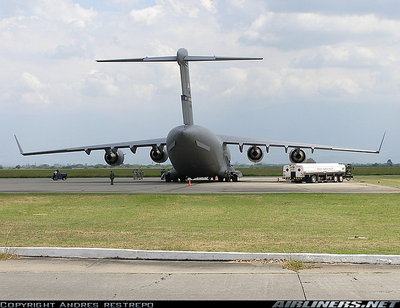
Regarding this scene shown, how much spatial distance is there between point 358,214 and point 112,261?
40.6 feet

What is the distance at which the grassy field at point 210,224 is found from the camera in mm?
13922

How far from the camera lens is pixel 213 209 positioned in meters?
24.7

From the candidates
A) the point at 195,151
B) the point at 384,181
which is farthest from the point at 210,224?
the point at 384,181

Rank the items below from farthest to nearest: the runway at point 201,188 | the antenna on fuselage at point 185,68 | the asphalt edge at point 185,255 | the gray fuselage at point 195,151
Answer: the gray fuselage at point 195,151 → the antenna on fuselage at point 185,68 → the runway at point 201,188 → the asphalt edge at point 185,255

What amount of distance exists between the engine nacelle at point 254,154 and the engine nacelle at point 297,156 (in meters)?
2.85

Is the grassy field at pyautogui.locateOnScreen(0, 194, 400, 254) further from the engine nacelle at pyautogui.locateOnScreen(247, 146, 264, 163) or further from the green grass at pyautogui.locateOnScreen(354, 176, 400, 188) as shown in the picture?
the engine nacelle at pyautogui.locateOnScreen(247, 146, 264, 163)

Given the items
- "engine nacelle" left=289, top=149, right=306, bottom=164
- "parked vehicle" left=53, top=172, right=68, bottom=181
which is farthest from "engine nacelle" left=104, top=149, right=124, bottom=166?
"parked vehicle" left=53, top=172, right=68, bottom=181

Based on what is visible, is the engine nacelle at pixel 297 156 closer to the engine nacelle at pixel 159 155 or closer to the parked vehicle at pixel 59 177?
the engine nacelle at pixel 159 155

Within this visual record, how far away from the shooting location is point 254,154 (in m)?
59.8

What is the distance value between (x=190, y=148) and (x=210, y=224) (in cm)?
3340

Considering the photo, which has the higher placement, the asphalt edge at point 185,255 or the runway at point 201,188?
the asphalt edge at point 185,255

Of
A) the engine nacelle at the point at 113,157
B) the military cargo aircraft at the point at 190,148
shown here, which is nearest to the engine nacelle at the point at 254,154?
the military cargo aircraft at the point at 190,148

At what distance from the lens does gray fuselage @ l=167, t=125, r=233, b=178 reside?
168ft

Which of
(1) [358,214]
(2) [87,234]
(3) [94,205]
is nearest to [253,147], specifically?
(3) [94,205]
